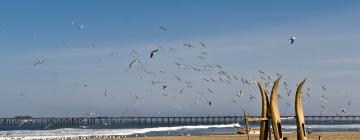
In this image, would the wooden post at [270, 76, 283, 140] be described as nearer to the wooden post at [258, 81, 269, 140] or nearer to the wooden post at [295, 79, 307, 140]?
the wooden post at [258, 81, 269, 140]

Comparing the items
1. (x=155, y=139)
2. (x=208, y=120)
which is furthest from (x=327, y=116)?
(x=155, y=139)

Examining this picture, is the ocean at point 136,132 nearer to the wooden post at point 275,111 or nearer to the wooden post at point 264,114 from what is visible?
the wooden post at point 264,114

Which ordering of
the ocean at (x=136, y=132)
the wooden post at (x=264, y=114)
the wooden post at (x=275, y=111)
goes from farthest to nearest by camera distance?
the ocean at (x=136, y=132) < the wooden post at (x=264, y=114) < the wooden post at (x=275, y=111)

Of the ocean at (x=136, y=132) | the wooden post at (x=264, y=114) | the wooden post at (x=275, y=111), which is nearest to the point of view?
the wooden post at (x=275, y=111)

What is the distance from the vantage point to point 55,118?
567 ft

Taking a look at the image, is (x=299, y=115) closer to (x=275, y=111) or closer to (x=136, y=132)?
(x=275, y=111)

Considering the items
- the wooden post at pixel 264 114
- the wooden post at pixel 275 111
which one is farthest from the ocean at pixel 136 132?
the wooden post at pixel 275 111

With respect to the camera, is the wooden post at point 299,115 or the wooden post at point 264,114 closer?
the wooden post at point 299,115

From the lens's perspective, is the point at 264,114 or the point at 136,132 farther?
the point at 136,132

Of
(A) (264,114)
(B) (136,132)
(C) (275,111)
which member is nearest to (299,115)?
(C) (275,111)

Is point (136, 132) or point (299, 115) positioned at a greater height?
point (299, 115)

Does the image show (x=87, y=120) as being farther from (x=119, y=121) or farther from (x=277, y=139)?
(x=277, y=139)

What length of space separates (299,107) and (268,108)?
2.14 feet

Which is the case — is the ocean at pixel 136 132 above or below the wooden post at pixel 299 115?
below
